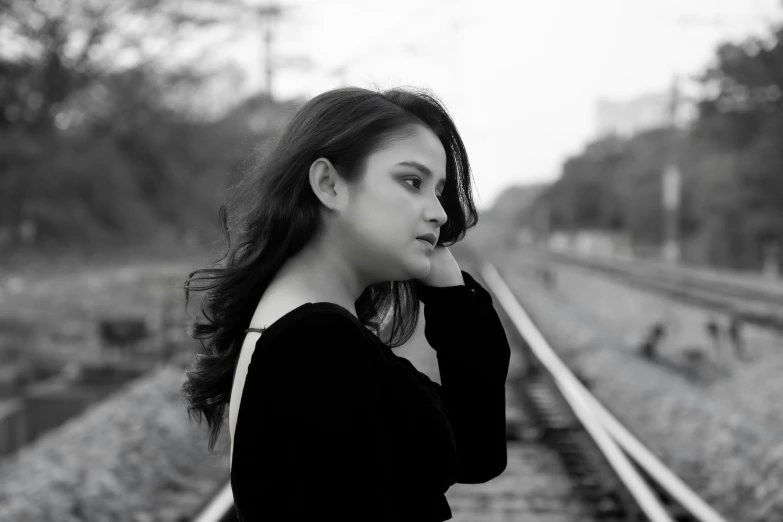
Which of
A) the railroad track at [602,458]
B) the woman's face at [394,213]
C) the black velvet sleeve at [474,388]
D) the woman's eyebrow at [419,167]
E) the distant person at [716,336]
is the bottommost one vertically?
the distant person at [716,336]

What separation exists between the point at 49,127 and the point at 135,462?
62.0 ft

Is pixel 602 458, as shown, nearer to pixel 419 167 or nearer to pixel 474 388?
pixel 474 388

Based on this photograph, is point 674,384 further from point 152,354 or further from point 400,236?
point 400,236

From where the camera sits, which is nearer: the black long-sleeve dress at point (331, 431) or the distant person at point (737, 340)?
the black long-sleeve dress at point (331, 431)

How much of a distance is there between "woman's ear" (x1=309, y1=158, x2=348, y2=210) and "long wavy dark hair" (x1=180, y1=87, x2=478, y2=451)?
2cm

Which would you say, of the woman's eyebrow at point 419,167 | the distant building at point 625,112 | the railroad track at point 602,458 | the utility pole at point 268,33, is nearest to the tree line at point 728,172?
the utility pole at point 268,33

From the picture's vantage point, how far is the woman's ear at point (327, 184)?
4.28 ft

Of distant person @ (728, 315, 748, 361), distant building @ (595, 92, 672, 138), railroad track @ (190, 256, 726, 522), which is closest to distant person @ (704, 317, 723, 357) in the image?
distant person @ (728, 315, 748, 361)

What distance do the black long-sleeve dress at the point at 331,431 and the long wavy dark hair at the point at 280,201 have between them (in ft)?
0.72

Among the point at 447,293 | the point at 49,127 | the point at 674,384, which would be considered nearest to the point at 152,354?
the point at 674,384

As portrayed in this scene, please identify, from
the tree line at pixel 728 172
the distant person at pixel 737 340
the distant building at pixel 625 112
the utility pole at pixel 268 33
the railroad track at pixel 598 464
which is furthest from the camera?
the distant building at pixel 625 112

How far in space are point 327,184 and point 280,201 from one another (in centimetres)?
8

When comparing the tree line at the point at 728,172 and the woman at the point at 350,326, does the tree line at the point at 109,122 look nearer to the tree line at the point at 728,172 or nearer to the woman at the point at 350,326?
the tree line at the point at 728,172

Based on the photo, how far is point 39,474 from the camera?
4.74m
